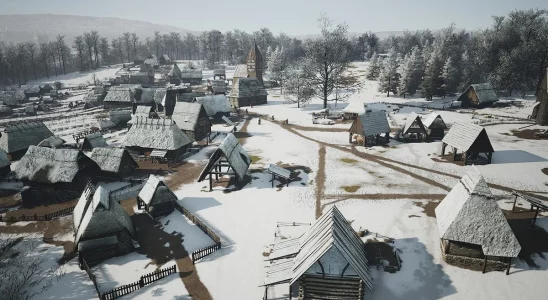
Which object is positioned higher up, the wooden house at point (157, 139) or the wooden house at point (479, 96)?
the wooden house at point (479, 96)

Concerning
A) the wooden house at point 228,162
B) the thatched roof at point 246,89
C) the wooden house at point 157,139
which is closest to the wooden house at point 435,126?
the wooden house at point 228,162

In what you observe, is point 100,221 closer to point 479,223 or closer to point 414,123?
point 479,223

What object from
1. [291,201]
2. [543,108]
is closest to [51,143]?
[291,201]

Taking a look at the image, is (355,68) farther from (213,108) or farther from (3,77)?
(3,77)

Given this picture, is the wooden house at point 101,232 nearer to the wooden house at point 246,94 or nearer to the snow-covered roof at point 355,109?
the snow-covered roof at point 355,109

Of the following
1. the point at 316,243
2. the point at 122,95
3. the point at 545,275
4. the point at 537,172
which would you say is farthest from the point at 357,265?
the point at 122,95

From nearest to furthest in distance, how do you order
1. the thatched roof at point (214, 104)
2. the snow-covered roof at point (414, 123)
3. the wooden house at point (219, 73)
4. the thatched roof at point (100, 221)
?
the thatched roof at point (100, 221)
the snow-covered roof at point (414, 123)
the thatched roof at point (214, 104)
the wooden house at point (219, 73)
